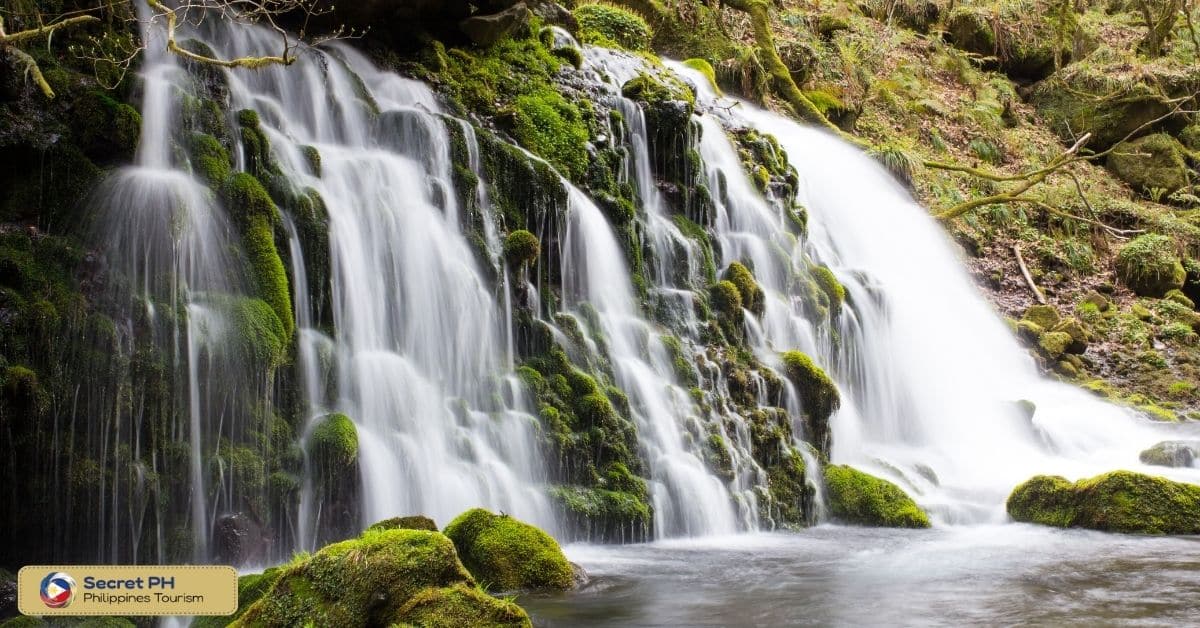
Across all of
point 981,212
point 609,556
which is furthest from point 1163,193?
point 609,556

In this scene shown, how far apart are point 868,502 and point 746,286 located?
3.46 m

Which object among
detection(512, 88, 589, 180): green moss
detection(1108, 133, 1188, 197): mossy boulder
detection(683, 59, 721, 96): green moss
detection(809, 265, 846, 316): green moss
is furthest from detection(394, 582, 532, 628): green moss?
detection(1108, 133, 1188, 197): mossy boulder

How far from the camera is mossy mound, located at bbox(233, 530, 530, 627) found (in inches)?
176

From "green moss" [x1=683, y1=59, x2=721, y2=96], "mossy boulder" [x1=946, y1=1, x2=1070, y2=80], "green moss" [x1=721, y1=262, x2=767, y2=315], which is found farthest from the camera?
"mossy boulder" [x1=946, y1=1, x2=1070, y2=80]

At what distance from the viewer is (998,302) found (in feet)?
69.5

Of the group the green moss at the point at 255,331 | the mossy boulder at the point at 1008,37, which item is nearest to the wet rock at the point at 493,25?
the green moss at the point at 255,331

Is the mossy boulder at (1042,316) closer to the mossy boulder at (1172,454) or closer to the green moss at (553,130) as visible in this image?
the mossy boulder at (1172,454)

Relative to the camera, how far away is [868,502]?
10.8 m

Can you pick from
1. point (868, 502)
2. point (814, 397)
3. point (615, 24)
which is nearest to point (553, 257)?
point (814, 397)

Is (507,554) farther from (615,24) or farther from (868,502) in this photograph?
(615,24)

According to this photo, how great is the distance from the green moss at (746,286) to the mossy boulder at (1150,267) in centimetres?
1458

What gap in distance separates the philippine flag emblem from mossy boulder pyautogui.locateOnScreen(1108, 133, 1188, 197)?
2859 centimetres

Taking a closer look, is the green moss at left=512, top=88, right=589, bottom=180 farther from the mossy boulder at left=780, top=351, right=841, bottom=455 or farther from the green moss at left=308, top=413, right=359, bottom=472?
the green moss at left=308, top=413, right=359, bottom=472

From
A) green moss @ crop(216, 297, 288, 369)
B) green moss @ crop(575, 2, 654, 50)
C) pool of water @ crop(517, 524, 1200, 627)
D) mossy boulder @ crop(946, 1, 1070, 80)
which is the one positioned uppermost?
mossy boulder @ crop(946, 1, 1070, 80)
